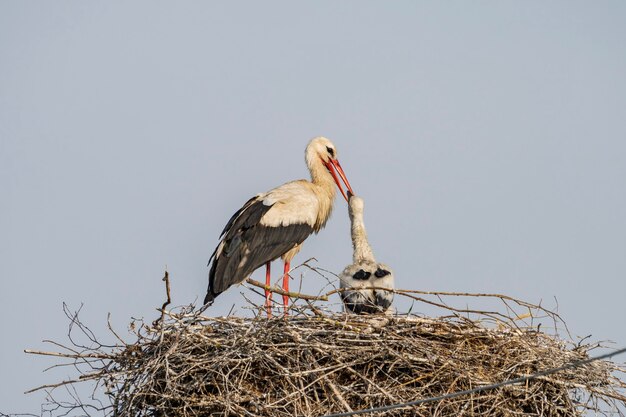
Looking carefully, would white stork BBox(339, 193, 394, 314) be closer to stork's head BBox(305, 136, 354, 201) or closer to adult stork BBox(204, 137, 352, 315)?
adult stork BBox(204, 137, 352, 315)

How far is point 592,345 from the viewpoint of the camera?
7953 mm

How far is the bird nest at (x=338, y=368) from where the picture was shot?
7406mm

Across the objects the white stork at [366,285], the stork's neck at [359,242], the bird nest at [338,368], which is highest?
the stork's neck at [359,242]

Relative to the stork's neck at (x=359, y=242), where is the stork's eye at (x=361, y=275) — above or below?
below

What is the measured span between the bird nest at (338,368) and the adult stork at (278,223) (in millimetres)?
1759

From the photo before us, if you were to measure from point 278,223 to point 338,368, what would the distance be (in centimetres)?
311

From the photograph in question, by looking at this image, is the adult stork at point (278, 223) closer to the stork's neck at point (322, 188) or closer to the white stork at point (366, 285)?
the stork's neck at point (322, 188)

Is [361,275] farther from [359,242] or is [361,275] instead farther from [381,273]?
[359,242]

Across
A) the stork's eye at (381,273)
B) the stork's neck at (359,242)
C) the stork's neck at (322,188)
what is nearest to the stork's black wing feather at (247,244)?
the stork's neck at (322,188)

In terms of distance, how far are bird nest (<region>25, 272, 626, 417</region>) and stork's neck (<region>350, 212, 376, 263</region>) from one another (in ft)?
5.21

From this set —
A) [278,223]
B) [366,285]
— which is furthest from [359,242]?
[366,285]

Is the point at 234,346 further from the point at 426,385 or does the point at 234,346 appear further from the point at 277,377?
the point at 426,385

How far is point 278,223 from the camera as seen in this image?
34.0ft

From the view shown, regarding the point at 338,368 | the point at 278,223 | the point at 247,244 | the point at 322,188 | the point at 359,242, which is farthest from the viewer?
the point at 322,188
